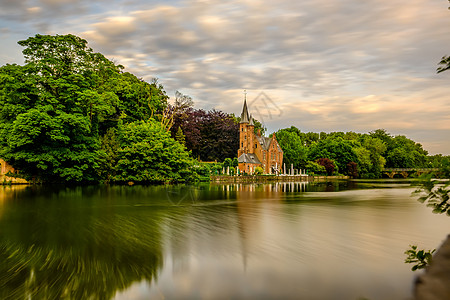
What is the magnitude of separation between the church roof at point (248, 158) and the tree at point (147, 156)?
30.8 meters

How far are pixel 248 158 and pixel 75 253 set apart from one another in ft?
204

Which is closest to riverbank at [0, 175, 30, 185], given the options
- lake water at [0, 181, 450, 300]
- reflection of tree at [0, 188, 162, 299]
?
lake water at [0, 181, 450, 300]

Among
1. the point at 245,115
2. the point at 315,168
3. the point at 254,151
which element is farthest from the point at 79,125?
the point at 315,168

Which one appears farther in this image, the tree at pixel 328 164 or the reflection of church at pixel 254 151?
the tree at pixel 328 164

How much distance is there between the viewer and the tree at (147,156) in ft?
116

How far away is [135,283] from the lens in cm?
586

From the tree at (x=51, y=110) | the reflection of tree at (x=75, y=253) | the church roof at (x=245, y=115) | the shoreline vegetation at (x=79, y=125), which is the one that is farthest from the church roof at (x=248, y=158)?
the reflection of tree at (x=75, y=253)

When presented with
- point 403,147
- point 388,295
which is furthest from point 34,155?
point 403,147

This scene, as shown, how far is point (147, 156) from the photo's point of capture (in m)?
35.7

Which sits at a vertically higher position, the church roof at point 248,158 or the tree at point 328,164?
the church roof at point 248,158

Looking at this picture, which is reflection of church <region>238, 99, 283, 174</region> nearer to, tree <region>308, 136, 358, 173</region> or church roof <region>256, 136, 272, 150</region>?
church roof <region>256, 136, 272, 150</region>

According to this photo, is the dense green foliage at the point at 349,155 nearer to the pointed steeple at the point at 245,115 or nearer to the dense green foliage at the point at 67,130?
the pointed steeple at the point at 245,115

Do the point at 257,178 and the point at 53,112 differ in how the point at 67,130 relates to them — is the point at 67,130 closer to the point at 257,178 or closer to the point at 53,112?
the point at 53,112

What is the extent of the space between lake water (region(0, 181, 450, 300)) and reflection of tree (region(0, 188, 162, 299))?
0.02 m
